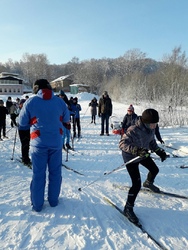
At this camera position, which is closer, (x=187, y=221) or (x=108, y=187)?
A: (x=187, y=221)

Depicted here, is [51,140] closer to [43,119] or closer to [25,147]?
[43,119]

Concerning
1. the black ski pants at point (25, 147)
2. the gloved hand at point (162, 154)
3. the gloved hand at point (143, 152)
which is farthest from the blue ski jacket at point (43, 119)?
the black ski pants at point (25, 147)

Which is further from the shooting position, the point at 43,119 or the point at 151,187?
the point at 151,187

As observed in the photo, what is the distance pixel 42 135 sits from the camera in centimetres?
331

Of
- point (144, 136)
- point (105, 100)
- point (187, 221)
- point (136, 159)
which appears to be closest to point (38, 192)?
point (136, 159)

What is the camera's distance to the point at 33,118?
11.0ft

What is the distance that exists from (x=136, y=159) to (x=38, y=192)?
1.56 m

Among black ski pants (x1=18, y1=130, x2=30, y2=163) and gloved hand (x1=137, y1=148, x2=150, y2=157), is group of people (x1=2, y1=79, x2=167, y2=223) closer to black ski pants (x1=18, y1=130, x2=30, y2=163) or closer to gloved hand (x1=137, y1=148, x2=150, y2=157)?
gloved hand (x1=137, y1=148, x2=150, y2=157)

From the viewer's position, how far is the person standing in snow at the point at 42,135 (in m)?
3.31

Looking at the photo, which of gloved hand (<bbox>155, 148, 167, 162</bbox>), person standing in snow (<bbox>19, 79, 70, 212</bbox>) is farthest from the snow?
gloved hand (<bbox>155, 148, 167, 162</bbox>)

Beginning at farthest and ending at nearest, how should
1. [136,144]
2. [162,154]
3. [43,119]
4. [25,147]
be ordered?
Answer: [25,147] → [162,154] → [136,144] → [43,119]

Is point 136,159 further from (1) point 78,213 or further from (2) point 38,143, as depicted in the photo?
(2) point 38,143

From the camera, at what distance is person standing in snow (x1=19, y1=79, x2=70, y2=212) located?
331 centimetres

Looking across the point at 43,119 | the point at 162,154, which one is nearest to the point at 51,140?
the point at 43,119
